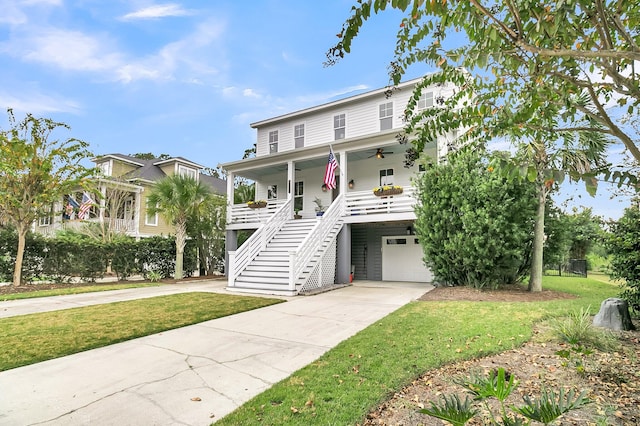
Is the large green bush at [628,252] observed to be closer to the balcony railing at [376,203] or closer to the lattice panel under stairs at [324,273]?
the balcony railing at [376,203]

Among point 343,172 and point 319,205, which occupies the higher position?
point 343,172

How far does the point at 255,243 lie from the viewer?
12781 millimetres

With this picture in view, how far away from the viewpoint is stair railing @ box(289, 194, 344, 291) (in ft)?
34.3

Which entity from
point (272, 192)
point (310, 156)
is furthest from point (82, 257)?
point (310, 156)

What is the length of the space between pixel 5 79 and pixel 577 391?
1819 centimetres

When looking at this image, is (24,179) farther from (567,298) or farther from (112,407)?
(567,298)

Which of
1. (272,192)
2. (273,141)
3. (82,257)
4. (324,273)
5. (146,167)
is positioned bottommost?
(324,273)

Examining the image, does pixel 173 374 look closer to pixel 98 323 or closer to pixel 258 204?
pixel 98 323

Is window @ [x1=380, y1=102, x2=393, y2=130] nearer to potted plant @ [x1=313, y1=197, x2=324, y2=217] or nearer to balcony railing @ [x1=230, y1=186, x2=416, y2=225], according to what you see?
balcony railing @ [x1=230, y1=186, x2=416, y2=225]

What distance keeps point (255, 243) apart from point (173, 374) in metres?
8.93

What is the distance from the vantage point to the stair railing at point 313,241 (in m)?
10.4

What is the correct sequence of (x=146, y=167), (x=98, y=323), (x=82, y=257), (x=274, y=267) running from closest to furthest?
(x=98, y=323), (x=274, y=267), (x=82, y=257), (x=146, y=167)

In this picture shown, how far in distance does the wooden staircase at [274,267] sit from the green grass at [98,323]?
56.8 inches

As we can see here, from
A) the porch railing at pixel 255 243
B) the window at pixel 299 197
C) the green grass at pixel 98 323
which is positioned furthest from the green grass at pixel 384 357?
the window at pixel 299 197
